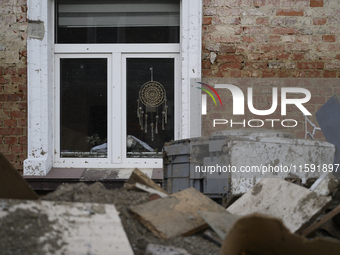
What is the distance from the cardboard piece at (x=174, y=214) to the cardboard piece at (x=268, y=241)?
1.07ft

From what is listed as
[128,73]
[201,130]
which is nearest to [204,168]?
[201,130]

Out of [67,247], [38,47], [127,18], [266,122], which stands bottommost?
[67,247]

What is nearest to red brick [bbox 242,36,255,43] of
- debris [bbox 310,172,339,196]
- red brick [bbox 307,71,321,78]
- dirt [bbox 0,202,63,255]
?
red brick [bbox 307,71,321,78]

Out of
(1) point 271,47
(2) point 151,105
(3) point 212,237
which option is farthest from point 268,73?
(3) point 212,237

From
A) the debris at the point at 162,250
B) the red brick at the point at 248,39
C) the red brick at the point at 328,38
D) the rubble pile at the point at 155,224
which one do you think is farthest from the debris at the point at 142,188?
the red brick at the point at 328,38

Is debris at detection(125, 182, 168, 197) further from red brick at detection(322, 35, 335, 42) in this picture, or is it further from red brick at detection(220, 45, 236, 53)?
red brick at detection(322, 35, 335, 42)

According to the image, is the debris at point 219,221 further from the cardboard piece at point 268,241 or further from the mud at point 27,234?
the mud at point 27,234

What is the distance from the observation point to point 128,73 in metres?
4.38

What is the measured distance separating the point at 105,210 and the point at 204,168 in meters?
1.41

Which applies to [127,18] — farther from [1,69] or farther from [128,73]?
[1,69]

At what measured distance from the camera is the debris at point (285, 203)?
1961mm

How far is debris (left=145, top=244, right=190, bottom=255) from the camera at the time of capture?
4.88ft

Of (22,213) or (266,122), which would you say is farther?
(266,122)

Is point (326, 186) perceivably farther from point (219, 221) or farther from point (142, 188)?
point (142, 188)
